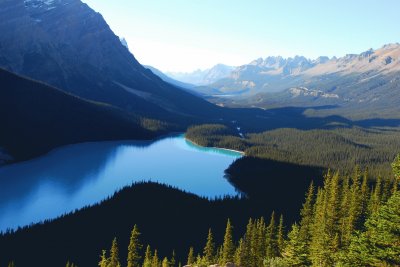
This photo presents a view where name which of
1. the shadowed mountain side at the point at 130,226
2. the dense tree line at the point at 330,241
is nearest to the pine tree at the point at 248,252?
the dense tree line at the point at 330,241

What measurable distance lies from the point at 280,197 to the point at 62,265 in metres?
96.8

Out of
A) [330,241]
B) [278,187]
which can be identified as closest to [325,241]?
[330,241]

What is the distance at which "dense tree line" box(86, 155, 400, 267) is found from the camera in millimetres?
24908

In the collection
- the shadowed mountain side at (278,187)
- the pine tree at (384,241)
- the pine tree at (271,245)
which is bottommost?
the shadowed mountain side at (278,187)

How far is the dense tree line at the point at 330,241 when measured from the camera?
2491cm

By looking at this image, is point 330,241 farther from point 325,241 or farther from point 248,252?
point 248,252

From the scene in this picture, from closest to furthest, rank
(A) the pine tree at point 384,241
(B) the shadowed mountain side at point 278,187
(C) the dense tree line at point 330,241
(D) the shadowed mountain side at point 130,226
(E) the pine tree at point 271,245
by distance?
(A) the pine tree at point 384,241 → (C) the dense tree line at point 330,241 → (E) the pine tree at point 271,245 → (D) the shadowed mountain side at point 130,226 → (B) the shadowed mountain side at point 278,187

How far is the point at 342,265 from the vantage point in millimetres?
27953

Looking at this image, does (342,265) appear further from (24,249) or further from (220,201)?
(220,201)

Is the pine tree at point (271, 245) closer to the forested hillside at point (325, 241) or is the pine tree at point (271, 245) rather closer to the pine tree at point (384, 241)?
the forested hillside at point (325, 241)

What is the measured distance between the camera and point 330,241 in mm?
59469

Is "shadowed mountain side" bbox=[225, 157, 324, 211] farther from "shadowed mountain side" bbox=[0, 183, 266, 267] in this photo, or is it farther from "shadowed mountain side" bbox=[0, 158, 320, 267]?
"shadowed mountain side" bbox=[0, 183, 266, 267]

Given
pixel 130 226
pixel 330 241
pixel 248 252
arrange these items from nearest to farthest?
pixel 330 241 < pixel 248 252 < pixel 130 226

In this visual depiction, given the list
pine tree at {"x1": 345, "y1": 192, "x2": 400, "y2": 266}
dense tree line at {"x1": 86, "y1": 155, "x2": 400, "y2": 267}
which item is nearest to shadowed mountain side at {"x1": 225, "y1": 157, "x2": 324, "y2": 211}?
dense tree line at {"x1": 86, "y1": 155, "x2": 400, "y2": 267}
